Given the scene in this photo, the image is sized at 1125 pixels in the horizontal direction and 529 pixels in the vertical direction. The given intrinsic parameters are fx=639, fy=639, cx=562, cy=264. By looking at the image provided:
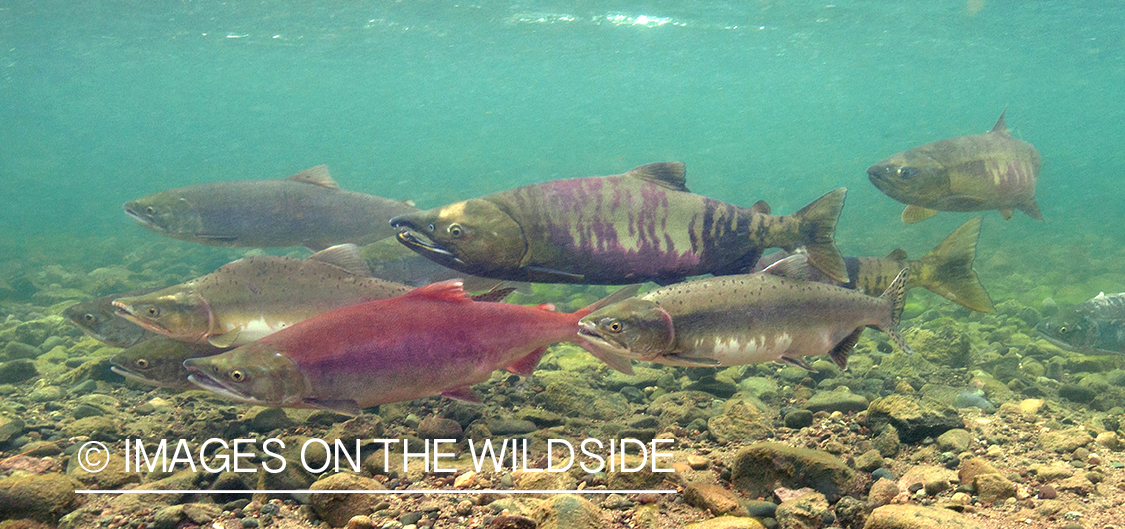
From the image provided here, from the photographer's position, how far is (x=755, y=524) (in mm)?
2383

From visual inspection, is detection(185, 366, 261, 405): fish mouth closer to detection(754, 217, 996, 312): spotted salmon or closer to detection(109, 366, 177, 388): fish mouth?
detection(109, 366, 177, 388): fish mouth

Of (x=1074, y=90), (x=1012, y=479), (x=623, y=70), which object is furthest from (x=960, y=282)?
(x=1074, y=90)

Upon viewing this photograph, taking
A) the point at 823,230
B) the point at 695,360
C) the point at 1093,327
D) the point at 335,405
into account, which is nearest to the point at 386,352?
the point at 335,405

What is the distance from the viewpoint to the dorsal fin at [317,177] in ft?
19.6

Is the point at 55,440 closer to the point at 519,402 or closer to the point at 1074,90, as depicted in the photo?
the point at 519,402

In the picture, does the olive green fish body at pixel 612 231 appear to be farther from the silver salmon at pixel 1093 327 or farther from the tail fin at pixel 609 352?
the silver salmon at pixel 1093 327

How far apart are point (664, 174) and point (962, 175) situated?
11.1ft

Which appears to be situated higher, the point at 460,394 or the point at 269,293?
the point at 269,293

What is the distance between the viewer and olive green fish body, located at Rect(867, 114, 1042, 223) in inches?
215

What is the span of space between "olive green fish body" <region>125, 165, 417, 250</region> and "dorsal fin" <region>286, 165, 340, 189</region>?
83 mm

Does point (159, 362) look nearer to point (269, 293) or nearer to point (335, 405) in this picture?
point (269, 293)

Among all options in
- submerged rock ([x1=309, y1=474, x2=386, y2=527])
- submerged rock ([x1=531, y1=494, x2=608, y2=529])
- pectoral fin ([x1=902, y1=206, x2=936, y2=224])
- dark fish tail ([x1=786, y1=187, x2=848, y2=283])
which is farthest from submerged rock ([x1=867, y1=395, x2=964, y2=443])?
pectoral fin ([x1=902, y1=206, x2=936, y2=224])

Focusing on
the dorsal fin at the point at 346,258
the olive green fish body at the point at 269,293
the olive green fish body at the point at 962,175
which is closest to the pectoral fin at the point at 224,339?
the olive green fish body at the point at 269,293

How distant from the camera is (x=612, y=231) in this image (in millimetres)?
3762
